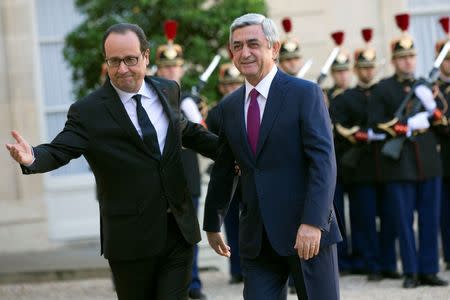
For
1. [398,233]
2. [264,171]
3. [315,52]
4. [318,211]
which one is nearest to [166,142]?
[264,171]

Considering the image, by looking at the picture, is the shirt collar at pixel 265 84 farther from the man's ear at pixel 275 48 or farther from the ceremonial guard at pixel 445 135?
the ceremonial guard at pixel 445 135

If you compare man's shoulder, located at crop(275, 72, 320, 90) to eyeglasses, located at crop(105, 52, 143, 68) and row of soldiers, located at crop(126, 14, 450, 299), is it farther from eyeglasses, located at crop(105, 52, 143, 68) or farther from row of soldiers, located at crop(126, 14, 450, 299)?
row of soldiers, located at crop(126, 14, 450, 299)

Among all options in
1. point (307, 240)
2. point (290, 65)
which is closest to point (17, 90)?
point (290, 65)

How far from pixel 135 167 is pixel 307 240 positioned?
924 mm

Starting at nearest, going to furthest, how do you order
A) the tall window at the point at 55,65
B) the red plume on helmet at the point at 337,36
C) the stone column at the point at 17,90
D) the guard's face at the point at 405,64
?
1. the guard's face at the point at 405,64
2. the red plume on helmet at the point at 337,36
3. the stone column at the point at 17,90
4. the tall window at the point at 55,65

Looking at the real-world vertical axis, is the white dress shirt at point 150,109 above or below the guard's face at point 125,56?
below

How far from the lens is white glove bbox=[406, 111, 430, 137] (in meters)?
Result: 9.30

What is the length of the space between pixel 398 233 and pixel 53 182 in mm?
5223

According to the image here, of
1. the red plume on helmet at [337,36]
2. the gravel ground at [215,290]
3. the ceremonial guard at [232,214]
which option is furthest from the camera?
the red plume on helmet at [337,36]

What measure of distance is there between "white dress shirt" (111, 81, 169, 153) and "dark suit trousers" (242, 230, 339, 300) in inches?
28.1

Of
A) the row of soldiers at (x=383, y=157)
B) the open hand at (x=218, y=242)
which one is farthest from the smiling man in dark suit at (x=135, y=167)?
the row of soldiers at (x=383, y=157)

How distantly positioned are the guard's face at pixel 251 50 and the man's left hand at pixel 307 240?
30.2 inches

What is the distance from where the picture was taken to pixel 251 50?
5176 millimetres

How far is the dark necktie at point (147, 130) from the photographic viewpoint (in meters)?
5.34
